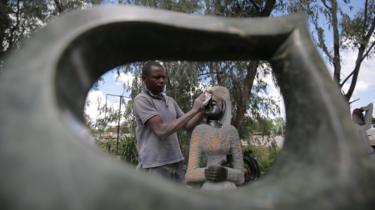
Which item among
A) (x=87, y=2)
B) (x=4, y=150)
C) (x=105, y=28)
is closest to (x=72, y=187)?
(x=4, y=150)

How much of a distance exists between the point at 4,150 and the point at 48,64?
195mm

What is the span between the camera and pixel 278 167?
1090mm

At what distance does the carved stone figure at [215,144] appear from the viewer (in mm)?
2740

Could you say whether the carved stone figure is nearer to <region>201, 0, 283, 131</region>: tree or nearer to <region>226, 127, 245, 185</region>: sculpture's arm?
<region>226, 127, 245, 185</region>: sculpture's arm

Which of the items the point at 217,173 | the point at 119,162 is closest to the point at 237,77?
the point at 217,173

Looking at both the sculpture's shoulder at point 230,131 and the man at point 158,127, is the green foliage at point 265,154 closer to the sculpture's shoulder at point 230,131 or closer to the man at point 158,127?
the sculpture's shoulder at point 230,131

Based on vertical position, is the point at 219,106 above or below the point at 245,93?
below

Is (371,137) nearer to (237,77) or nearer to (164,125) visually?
(237,77)

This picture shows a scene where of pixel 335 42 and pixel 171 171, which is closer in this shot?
pixel 171 171

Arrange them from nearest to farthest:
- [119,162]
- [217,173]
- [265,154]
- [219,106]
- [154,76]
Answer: [119,162]
[154,76]
[217,173]
[219,106]
[265,154]

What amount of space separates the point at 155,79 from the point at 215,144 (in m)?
0.67

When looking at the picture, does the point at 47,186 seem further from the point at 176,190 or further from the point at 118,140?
the point at 118,140

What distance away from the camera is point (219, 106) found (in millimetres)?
2779

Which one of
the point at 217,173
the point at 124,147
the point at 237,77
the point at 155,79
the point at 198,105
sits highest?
the point at 237,77
